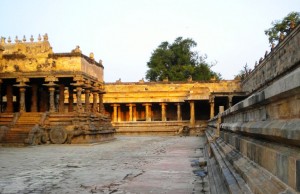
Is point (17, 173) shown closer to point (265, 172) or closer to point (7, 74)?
point (265, 172)

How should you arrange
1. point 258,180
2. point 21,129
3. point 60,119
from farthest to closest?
point 60,119 → point 21,129 → point 258,180

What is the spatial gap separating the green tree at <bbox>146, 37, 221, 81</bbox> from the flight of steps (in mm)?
36429

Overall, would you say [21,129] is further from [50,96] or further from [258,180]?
[258,180]

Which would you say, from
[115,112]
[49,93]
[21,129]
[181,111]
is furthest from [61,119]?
[181,111]

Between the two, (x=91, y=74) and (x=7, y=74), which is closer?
(x=7, y=74)

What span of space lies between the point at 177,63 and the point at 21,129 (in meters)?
41.7

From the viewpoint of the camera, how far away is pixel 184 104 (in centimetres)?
4431

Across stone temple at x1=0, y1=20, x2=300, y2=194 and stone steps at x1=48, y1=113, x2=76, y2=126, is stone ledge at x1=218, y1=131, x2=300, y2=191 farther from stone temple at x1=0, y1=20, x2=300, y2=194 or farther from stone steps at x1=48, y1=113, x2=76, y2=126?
stone steps at x1=48, y1=113, x2=76, y2=126

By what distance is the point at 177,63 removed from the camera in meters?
59.9

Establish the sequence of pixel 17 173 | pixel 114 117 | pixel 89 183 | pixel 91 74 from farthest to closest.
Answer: pixel 114 117, pixel 91 74, pixel 17 173, pixel 89 183

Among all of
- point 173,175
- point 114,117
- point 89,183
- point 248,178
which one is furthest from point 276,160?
point 114,117

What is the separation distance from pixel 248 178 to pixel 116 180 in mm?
4381

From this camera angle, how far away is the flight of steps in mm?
19828

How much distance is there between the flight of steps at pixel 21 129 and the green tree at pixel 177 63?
36.4 meters
